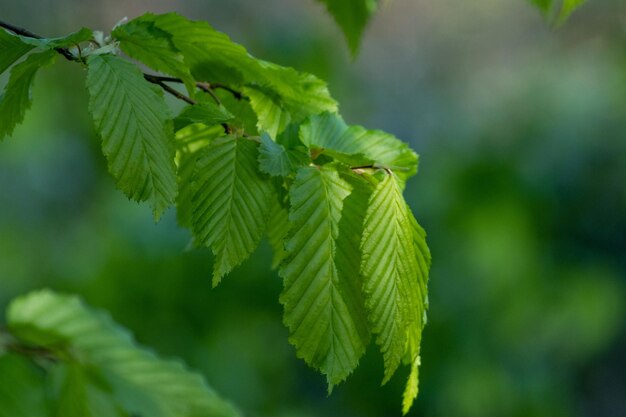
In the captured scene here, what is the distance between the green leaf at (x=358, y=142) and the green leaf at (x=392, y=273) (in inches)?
4.4

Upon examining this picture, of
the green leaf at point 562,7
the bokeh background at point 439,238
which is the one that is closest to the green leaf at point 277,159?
the green leaf at point 562,7

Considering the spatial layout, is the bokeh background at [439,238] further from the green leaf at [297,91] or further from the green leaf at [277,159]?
the green leaf at [277,159]

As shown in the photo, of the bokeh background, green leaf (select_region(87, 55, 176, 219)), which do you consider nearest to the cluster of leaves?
green leaf (select_region(87, 55, 176, 219))

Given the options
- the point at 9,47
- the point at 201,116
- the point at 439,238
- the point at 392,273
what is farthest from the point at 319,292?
the point at 439,238

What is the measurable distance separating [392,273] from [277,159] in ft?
0.38

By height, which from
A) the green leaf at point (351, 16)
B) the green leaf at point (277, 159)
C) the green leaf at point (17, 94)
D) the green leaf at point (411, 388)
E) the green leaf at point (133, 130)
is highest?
the green leaf at point (351, 16)

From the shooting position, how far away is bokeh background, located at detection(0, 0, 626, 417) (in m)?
3.63

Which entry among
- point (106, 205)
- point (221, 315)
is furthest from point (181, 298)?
point (106, 205)

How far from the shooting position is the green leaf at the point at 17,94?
65cm

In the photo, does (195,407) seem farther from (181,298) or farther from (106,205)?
(106,205)

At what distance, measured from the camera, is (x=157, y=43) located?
683mm

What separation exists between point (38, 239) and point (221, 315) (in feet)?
3.72

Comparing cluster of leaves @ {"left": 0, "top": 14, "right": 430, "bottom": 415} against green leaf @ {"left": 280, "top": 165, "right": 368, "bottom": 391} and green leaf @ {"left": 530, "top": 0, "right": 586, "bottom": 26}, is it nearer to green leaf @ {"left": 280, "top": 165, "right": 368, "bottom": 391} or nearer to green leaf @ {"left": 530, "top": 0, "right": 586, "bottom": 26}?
green leaf @ {"left": 280, "top": 165, "right": 368, "bottom": 391}

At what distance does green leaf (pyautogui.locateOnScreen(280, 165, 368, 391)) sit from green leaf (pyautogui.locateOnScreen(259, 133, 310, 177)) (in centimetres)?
2
